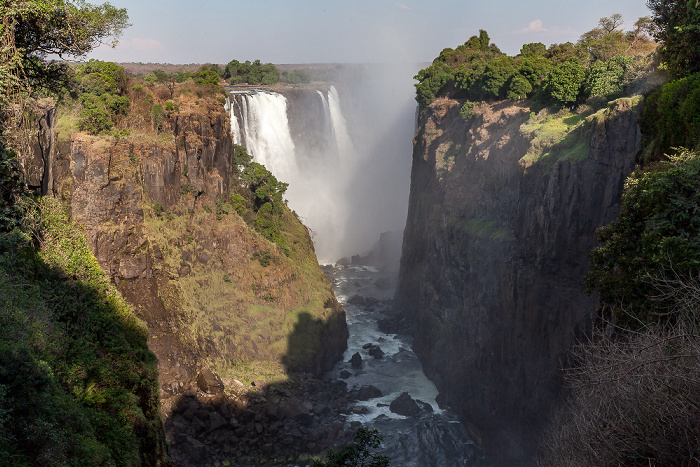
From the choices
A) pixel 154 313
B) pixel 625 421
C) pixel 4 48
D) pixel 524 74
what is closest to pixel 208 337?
pixel 154 313

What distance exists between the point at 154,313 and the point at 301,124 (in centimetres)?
3812

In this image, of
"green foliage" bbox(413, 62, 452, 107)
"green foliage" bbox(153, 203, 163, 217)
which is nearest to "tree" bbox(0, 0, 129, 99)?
"green foliage" bbox(153, 203, 163, 217)

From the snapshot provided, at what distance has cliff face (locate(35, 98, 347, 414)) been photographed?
32344 mm

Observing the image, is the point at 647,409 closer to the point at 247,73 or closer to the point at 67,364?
the point at 67,364

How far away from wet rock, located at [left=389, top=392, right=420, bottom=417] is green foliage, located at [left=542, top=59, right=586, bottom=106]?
885 inches

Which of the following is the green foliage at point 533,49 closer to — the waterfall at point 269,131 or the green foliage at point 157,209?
the waterfall at point 269,131

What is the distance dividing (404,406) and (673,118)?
912 inches

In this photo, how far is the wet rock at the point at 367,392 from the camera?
36.5m

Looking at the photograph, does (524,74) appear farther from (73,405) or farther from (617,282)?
(73,405)

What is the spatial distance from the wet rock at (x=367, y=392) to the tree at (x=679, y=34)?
25.5 m

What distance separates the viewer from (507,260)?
33969 millimetres

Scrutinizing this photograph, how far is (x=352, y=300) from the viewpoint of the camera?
54812mm

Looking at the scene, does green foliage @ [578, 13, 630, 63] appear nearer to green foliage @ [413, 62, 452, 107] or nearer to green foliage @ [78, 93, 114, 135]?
green foliage @ [413, 62, 452, 107]

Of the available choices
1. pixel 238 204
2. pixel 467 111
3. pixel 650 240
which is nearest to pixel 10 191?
pixel 650 240
